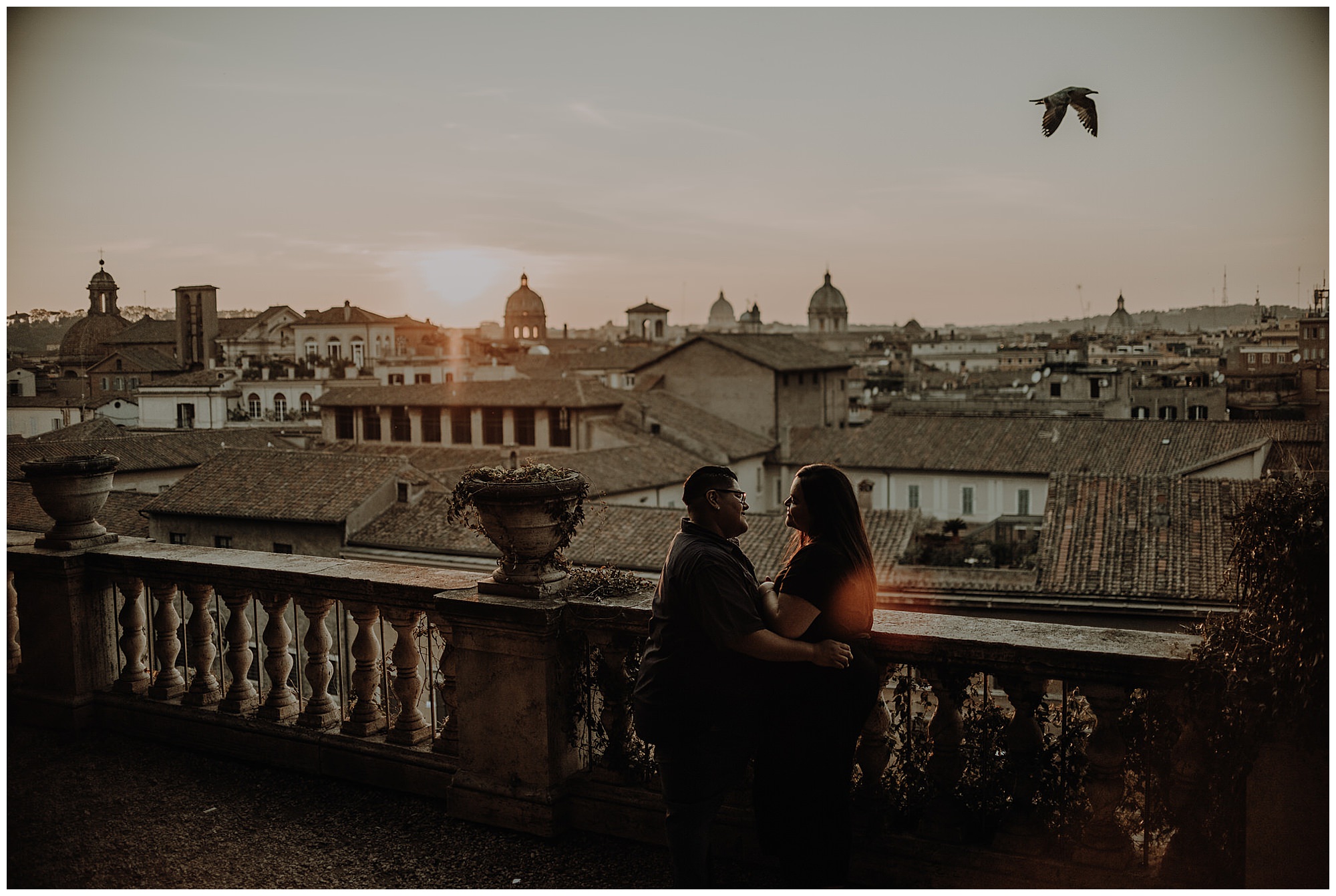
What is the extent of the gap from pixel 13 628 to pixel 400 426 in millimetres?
31593

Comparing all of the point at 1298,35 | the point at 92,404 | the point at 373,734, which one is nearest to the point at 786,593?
the point at 373,734

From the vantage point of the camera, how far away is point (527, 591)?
12.6ft

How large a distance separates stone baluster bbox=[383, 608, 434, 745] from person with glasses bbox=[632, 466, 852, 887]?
1458 millimetres

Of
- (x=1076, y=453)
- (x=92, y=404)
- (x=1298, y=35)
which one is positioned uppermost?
(x=1298, y=35)

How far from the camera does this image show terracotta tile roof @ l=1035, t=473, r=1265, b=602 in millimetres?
18297

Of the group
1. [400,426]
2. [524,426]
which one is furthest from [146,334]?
[524,426]

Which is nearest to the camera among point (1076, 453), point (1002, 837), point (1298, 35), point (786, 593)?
point (786, 593)

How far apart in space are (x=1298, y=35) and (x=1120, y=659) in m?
2.25

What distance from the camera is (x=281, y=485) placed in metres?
25.4

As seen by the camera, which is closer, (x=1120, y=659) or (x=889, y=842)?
(x=1120, y=659)

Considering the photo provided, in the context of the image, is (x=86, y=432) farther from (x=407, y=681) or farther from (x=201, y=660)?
(x=407, y=681)

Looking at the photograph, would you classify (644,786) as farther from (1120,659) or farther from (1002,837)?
(1120,659)

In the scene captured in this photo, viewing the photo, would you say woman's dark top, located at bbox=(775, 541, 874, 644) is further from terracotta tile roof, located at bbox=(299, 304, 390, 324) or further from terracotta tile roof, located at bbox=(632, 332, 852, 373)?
terracotta tile roof, located at bbox=(299, 304, 390, 324)

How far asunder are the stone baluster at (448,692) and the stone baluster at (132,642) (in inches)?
71.9
